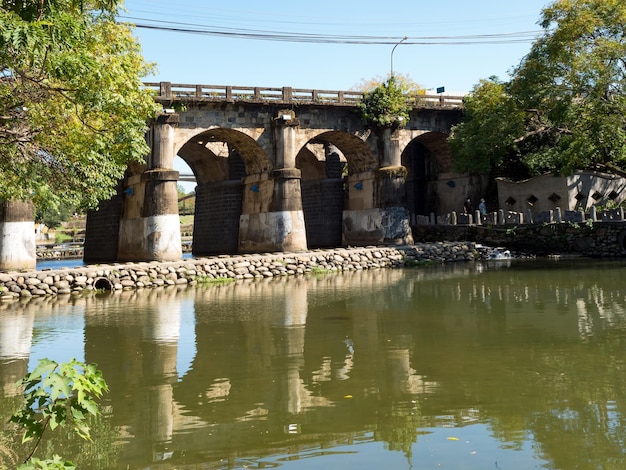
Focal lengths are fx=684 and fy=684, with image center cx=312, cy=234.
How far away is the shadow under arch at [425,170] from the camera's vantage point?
3950 centimetres

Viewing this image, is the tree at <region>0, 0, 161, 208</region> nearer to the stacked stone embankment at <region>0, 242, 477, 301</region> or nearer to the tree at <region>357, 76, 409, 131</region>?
the stacked stone embankment at <region>0, 242, 477, 301</region>

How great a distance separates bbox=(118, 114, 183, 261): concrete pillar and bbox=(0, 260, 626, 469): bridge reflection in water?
37.7 ft

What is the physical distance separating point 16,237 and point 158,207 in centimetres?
608

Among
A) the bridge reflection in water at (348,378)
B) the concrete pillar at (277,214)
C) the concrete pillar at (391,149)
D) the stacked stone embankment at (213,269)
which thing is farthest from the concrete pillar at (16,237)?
the concrete pillar at (391,149)

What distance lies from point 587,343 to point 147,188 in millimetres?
21797

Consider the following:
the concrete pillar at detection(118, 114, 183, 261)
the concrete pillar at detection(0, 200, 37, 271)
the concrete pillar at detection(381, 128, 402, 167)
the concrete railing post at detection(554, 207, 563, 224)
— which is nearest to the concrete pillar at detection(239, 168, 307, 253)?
the concrete pillar at detection(118, 114, 183, 261)

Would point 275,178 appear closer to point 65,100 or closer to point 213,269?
point 213,269

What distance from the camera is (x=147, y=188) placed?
28.7 metres

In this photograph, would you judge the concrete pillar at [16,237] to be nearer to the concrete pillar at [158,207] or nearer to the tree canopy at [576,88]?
the concrete pillar at [158,207]

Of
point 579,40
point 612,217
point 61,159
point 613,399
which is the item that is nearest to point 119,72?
point 61,159

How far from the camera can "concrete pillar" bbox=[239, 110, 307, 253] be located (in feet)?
103

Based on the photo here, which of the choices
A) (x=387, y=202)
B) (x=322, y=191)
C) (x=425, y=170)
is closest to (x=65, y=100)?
(x=387, y=202)

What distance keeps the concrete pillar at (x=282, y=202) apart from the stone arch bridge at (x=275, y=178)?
0.16 feet

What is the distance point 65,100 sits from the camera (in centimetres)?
1289
